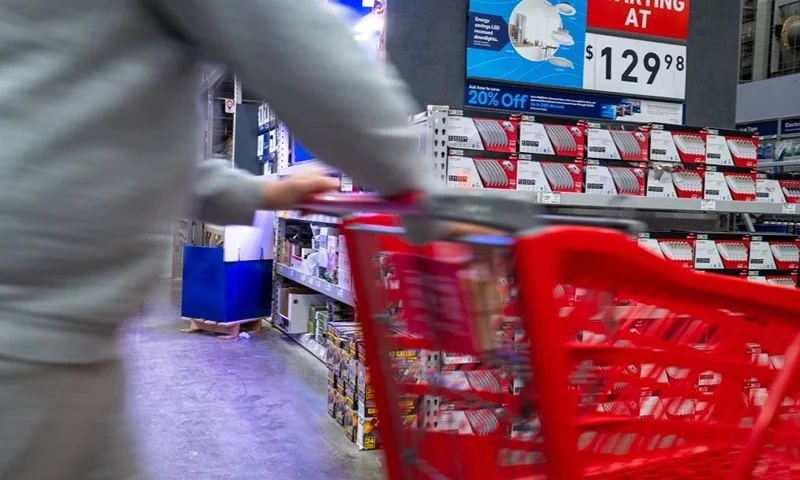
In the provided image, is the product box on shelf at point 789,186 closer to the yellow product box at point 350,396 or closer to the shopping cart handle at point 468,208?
the yellow product box at point 350,396

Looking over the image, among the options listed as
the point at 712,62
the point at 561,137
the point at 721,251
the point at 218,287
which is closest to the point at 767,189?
the point at 721,251

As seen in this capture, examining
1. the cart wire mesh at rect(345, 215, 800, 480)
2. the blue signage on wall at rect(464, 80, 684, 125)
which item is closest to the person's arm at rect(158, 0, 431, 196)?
the cart wire mesh at rect(345, 215, 800, 480)

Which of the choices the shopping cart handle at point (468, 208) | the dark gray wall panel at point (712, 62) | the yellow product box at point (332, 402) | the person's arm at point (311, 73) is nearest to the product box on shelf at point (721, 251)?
the dark gray wall panel at point (712, 62)

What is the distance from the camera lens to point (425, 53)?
13.2 ft

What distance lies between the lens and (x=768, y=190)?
405 centimetres

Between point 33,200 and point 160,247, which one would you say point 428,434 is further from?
point 33,200

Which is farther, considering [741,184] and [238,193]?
[741,184]

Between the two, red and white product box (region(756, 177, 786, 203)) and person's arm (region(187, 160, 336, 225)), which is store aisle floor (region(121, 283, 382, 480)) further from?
red and white product box (region(756, 177, 786, 203))

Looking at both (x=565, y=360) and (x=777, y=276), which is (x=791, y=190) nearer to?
(x=777, y=276)

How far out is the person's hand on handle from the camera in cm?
123

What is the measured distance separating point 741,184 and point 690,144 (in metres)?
0.41

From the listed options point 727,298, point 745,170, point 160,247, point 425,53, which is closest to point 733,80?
point 745,170

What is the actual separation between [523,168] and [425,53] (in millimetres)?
1044

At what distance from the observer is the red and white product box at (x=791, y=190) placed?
13.6 feet
